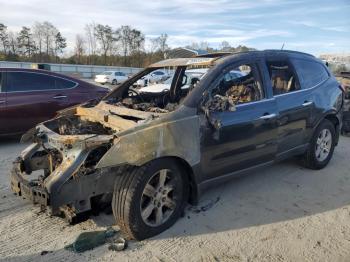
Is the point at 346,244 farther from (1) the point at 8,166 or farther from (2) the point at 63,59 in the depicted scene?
(2) the point at 63,59

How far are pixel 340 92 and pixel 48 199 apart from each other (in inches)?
193

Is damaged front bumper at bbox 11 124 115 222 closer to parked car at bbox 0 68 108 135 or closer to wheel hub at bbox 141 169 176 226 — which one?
wheel hub at bbox 141 169 176 226

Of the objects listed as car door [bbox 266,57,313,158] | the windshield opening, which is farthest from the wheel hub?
car door [bbox 266,57,313,158]

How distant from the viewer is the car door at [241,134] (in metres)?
4.01

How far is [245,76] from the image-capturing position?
186 inches

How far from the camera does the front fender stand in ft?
10.9

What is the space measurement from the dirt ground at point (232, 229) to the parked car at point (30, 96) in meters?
2.10

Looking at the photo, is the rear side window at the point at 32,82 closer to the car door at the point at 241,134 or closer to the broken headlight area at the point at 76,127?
the broken headlight area at the point at 76,127

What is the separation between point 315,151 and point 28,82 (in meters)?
5.41

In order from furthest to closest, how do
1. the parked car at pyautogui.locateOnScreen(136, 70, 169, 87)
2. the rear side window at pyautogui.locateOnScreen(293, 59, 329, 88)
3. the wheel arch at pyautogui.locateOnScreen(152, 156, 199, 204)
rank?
the parked car at pyautogui.locateOnScreen(136, 70, 169, 87)
the rear side window at pyautogui.locateOnScreen(293, 59, 329, 88)
the wheel arch at pyautogui.locateOnScreen(152, 156, 199, 204)

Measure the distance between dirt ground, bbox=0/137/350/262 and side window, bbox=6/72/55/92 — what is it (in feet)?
8.18

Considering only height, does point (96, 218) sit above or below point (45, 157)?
below

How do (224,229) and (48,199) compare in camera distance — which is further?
(224,229)

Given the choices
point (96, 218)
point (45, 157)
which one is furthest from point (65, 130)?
point (96, 218)
